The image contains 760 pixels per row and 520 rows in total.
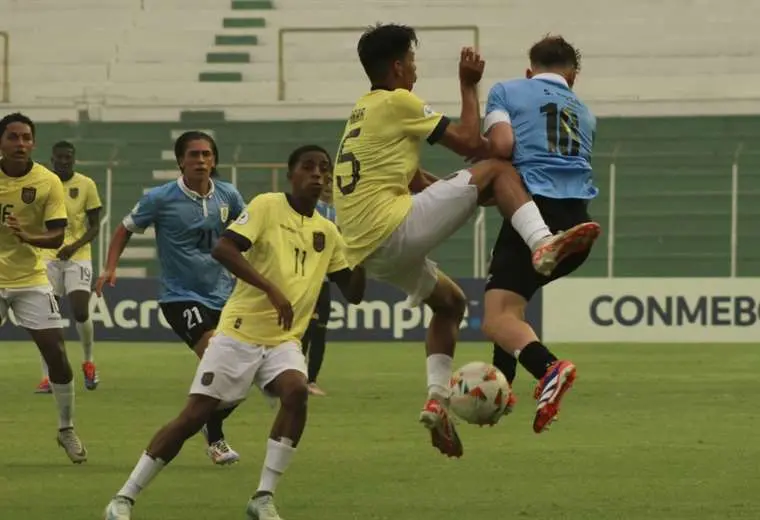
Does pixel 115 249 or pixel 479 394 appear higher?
pixel 115 249

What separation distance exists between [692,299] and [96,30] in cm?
1422

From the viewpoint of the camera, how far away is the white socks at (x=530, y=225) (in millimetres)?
8852

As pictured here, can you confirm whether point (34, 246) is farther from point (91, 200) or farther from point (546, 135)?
point (91, 200)

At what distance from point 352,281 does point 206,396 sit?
1.01 m

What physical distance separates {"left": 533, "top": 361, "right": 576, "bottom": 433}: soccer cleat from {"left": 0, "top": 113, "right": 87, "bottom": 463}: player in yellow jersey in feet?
13.9

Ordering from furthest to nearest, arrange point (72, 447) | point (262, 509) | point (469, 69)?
point (72, 447), point (262, 509), point (469, 69)

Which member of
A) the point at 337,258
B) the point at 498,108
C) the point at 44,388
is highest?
the point at 498,108

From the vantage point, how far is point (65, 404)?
12.1 m

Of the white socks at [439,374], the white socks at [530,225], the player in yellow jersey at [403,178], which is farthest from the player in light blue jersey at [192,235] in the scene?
the white socks at [530,225]

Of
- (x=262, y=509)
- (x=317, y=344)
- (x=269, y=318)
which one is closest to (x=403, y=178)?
(x=269, y=318)

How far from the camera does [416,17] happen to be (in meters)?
34.2

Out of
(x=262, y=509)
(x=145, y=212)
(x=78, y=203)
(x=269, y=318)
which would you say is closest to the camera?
(x=262, y=509)

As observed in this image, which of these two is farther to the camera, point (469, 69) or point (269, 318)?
point (269, 318)

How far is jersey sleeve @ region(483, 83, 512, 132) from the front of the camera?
30.2 feet
